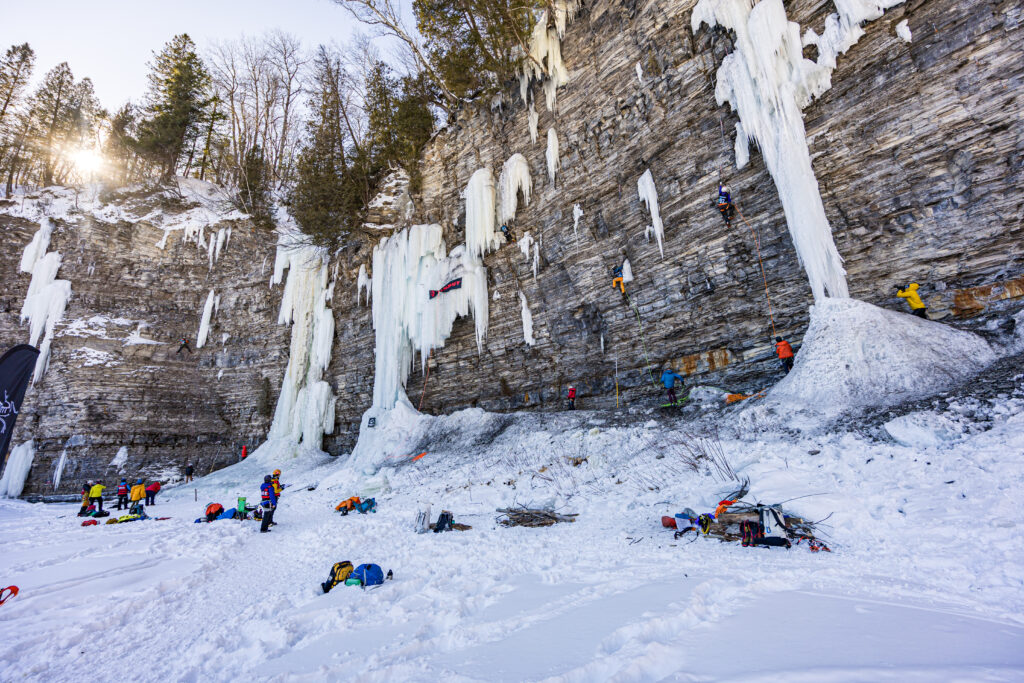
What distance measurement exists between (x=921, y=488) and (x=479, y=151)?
15728mm

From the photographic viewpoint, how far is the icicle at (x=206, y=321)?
20.8m

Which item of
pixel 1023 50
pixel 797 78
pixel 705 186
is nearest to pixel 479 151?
pixel 705 186

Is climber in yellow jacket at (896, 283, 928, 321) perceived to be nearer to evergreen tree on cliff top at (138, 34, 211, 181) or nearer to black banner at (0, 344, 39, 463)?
black banner at (0, 344, 39, 463)

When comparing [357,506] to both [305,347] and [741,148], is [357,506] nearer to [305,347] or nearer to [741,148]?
[741,148]

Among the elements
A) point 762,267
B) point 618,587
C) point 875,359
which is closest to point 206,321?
point 762,267

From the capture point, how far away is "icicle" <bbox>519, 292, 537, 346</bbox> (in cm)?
1395

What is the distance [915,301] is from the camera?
7.68 meters

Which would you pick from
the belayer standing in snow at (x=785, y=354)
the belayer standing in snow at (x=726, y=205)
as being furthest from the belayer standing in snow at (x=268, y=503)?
the belayer standing in snow at (x=726, y=205)

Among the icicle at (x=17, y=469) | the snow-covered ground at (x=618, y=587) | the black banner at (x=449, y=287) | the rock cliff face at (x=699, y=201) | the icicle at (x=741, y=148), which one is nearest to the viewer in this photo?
the snow-covered ground at (x=618, y=587)

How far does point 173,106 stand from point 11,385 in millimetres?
29426

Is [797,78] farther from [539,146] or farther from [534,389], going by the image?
[534,389]

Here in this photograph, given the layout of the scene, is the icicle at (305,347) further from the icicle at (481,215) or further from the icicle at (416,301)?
the icicle at (481,215)

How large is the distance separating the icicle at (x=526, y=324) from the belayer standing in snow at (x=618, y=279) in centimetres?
298

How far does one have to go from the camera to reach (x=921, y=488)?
427 cm
